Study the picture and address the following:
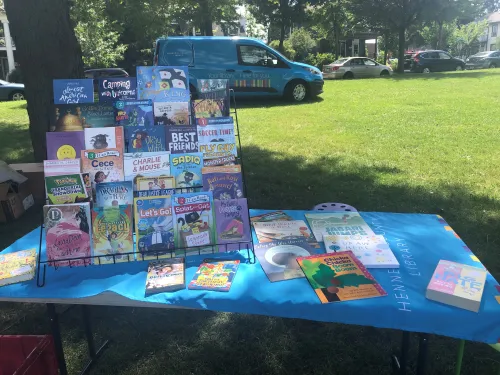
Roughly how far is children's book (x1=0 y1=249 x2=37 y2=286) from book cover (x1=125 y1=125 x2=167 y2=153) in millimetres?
637

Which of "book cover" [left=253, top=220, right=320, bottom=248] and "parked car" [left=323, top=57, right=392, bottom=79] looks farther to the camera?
"parked car" [left=323, top=57, right=392, bottom=79]

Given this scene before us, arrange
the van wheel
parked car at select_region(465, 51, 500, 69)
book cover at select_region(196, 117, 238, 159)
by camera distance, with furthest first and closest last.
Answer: parked car at select_region(465, 51, 500, 69)
the van wheel
book cover at select_region(196, 117, 238, 159)

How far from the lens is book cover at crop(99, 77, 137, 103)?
6.49 feet

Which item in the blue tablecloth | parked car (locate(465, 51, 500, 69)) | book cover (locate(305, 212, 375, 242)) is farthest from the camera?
parked car (locate(465, 51, 500, 69))

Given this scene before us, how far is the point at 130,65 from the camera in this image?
26.0m

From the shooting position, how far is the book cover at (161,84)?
198 cm

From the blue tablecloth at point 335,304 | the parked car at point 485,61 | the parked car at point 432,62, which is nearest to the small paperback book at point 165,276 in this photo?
the blue tablecloth at point 335,304

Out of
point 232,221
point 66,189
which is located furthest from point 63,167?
point 232,221

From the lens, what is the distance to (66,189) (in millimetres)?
1777

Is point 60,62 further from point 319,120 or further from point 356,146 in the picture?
point 319,120

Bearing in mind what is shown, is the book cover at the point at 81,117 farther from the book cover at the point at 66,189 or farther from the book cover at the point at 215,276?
the book cover at the point at 215,276

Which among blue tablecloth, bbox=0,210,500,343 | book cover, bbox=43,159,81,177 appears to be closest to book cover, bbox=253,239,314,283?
blue tablecloth, bbox=0,210,500,343

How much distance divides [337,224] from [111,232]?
1.10 m

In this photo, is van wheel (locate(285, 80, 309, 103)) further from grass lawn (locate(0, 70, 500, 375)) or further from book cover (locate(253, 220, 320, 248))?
book cover (locate(253, 220, 320, 248))
